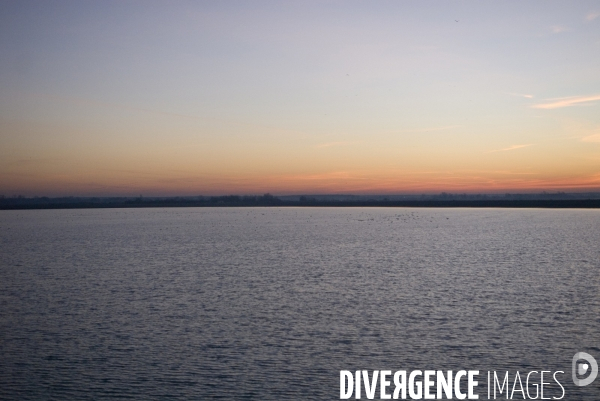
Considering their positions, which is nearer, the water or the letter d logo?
the letter d logo

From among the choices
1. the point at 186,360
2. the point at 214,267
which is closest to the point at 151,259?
the point at 214,267

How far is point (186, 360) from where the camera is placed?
57.7ft

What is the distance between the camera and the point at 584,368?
55.1 feet

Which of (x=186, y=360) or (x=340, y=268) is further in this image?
(x=340, y=268)

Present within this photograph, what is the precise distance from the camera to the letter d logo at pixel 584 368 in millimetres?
15826

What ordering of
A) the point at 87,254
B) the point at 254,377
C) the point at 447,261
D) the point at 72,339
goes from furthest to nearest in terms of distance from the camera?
the point at 87,254 → the point at 447,261 → the point at 72,339 → the point at 254,377

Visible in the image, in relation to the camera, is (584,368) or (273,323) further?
(273,323)

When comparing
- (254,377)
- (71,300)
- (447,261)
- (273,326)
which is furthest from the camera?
(447,261)

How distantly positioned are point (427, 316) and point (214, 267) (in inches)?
803

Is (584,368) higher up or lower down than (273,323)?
lower down

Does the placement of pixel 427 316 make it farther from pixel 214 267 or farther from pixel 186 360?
pixel 214 267

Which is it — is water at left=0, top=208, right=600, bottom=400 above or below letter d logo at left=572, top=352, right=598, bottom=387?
above

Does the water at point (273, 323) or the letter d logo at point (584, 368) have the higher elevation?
the water at point (273, 323)

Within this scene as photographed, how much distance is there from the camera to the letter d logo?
15.8 m
